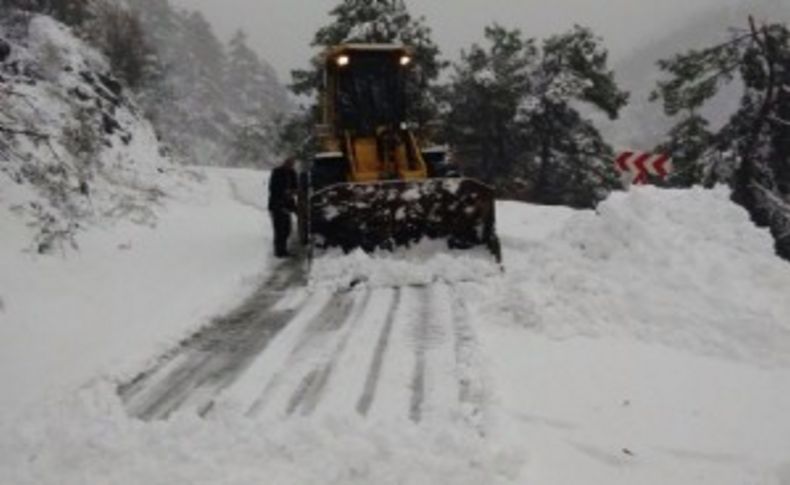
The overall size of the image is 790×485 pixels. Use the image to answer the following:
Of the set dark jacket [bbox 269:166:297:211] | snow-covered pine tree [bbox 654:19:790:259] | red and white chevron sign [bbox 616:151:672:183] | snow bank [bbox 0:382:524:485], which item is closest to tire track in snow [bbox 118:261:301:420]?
snow bank [bbox 0:382:524:485]

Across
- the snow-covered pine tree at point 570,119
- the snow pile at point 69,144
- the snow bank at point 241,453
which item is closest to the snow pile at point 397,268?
the snow pile at point 69,144

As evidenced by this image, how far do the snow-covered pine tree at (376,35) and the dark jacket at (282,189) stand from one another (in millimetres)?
14396

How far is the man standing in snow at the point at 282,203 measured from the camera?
1327cm

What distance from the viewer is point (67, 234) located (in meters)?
11.7

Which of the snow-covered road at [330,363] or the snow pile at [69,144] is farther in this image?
the snow pile at [69,144]

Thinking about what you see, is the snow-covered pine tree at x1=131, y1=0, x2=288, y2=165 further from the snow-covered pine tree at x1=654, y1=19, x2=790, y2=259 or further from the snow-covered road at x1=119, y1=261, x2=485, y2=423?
the snow-covered road at x1=119, y1=261, x2=485, y2=423

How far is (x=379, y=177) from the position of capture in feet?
45.4

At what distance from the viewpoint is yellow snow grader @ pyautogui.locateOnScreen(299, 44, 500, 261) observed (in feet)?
38.7

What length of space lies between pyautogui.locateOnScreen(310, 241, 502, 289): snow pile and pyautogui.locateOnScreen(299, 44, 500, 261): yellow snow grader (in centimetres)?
25

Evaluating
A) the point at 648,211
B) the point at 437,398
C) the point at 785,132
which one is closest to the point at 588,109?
the point at 785,132

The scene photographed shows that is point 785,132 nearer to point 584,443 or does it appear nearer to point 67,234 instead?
point 67,234

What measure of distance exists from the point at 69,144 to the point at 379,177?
5.77 m

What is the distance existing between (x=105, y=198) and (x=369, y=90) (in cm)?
467

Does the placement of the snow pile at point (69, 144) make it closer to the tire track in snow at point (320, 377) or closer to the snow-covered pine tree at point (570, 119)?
the tire track in snow at point (320, 377)
